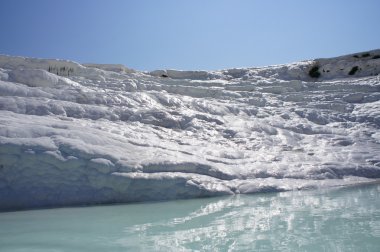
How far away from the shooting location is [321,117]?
16.7 meters

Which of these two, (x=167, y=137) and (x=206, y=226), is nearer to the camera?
(x=206, y=226)

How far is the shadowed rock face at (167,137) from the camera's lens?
8695 mm

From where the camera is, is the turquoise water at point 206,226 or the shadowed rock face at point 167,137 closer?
the turquoise water at point 206,226

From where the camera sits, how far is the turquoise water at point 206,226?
474cm

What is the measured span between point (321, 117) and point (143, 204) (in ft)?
35.9

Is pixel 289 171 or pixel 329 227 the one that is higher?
pixel 289 171

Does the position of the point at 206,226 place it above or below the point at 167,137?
below

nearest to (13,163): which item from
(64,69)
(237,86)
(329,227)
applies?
(329,227)

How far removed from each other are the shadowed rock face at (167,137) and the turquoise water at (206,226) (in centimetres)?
81

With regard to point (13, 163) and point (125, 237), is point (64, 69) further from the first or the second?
point (125, 237)

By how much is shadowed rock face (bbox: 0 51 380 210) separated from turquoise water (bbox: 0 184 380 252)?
0.81 meters

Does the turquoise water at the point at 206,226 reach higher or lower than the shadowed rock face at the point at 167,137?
lower

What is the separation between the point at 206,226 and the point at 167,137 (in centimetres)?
657

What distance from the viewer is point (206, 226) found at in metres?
5.86
